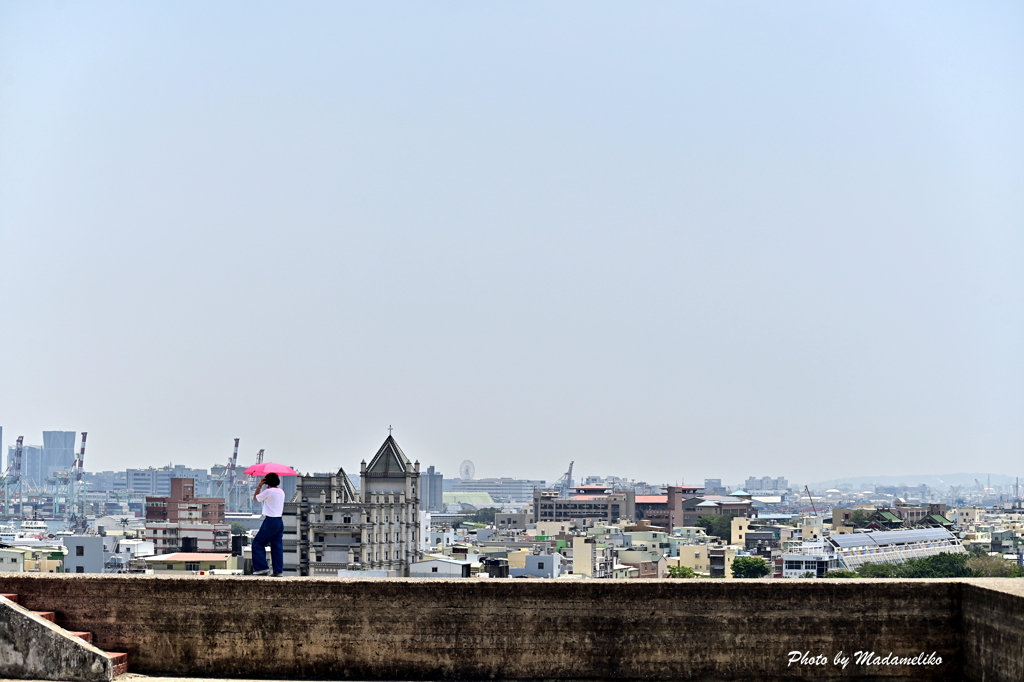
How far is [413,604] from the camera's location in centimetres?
920

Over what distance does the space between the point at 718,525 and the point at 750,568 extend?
66.3 m

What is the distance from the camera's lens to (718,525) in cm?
14800

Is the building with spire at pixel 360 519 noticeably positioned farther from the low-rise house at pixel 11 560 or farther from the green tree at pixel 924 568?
the green tree at pixel 924 568

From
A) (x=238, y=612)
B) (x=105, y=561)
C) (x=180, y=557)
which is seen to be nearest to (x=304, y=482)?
(x=180, y=557)

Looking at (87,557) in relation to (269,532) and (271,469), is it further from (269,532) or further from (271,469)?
(269,532)

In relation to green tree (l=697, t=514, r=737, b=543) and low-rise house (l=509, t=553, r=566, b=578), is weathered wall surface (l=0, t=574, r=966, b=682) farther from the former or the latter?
green tree (l=697, t=514, r=737, b=543)

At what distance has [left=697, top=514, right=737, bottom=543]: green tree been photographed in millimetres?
140400

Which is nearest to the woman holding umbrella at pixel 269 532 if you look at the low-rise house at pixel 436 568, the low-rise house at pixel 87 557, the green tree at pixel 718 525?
the low-rise house at pixel 436 568

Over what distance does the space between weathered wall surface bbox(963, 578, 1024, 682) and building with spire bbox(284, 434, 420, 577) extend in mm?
41850

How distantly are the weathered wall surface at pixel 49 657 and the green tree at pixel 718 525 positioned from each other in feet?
422

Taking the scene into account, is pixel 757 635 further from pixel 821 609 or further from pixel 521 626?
pixel 521 626

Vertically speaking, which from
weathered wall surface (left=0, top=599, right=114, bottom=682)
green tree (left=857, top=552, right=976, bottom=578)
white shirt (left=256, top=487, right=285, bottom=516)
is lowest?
green tree (left=857, top=552, right=976, bottom=578)

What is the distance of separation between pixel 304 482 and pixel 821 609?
50.1 m

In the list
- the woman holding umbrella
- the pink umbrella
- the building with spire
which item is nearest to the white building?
the building with spire
